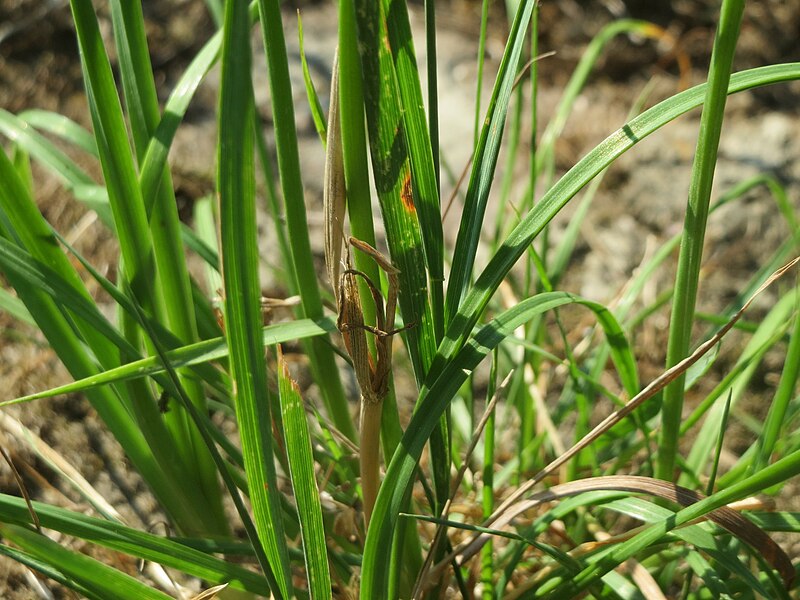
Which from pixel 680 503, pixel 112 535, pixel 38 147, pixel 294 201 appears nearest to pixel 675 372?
pixel 680 503

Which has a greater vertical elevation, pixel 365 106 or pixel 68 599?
pixel 365 106

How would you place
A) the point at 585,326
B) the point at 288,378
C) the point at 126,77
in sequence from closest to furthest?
the point at 288,378 → the point at 126,77 → the point at 585,326

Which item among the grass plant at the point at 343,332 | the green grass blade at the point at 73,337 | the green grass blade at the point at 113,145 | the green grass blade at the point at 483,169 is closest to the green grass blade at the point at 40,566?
the grass plant at the point at 343,332

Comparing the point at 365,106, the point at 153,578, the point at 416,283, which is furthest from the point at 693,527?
the point at 153,578

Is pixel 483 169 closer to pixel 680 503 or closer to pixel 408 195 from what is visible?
pixel 408 195

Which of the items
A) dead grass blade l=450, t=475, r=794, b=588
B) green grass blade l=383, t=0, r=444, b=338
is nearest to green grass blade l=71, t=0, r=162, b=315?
green grass blade l=383, t=0, r=444, b=338

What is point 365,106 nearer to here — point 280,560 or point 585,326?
point 280,560
